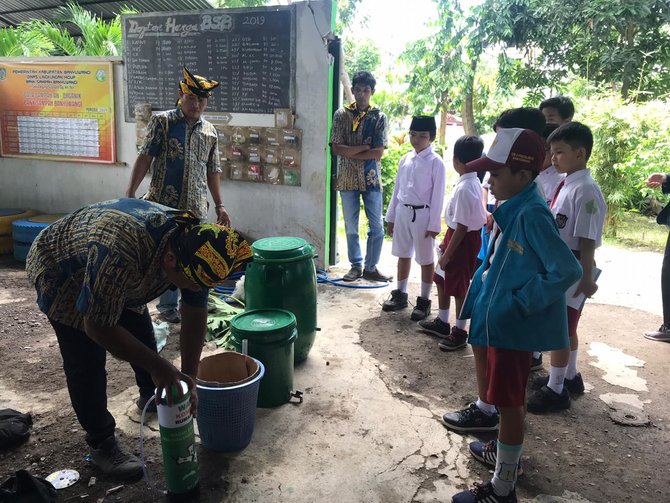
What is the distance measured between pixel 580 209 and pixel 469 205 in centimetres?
93

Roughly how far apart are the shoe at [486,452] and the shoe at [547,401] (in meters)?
0.55

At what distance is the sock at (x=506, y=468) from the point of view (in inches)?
88.0

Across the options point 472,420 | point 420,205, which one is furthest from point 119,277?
point 420,205

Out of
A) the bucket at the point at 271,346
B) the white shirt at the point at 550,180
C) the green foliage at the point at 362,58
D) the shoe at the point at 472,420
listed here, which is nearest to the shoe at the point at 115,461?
the bucket at the point at 271,346

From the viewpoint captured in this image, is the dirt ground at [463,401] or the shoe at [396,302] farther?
the shoe at [396,302]

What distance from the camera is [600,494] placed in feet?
8.00

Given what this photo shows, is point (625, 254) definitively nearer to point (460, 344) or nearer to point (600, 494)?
point (460, 344)

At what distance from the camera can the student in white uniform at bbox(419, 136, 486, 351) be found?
145 inches

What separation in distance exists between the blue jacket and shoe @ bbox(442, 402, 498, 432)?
876mm

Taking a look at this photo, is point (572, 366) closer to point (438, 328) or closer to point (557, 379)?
point (557, 379)

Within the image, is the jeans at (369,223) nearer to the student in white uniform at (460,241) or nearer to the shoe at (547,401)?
the student in white uniform at (460,241)

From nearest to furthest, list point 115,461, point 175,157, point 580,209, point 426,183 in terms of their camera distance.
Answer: point 115,461 → point 580,209 → point 175,157 → point 426,183

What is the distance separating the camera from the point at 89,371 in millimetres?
2354

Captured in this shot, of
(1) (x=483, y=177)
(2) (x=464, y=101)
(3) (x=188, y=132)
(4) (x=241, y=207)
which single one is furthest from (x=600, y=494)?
(2) (x=464, y=101)
